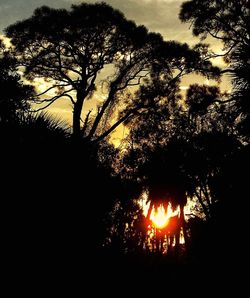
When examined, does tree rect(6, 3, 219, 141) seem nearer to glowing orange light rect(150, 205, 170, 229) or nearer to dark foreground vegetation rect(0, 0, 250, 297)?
dark foreground vegetation rect(0, 0, 250, 297)

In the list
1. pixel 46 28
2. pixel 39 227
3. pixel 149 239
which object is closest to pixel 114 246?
pixel 39 227

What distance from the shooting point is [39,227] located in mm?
5223

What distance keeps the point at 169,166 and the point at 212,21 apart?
17318 millimetres

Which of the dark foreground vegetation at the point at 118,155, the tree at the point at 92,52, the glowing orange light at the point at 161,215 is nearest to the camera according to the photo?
the dark foreground vegetation at the point at 118,155

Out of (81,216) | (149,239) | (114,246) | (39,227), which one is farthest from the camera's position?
(149,239)

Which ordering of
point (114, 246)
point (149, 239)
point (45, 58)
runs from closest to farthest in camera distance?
point (114, 246)
point (149, 239)
point (45, 58)

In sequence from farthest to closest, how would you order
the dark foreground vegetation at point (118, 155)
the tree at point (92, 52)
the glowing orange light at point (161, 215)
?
the glowing orange light at point (161, 215)
the tree at point (92, 52)
the dark foreground vegetation at point (118, 155)

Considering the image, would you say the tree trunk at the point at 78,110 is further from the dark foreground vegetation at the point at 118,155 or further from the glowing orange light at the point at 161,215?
the glowing orange light at the point at 161,215

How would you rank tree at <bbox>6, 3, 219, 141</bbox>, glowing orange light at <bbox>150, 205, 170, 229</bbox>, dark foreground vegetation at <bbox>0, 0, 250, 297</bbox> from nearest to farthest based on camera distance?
1. dark foreground vegetation at <bbox>0, 0, 250, 297</bbox>
2. tree at <bbox>6, 3, 219, 141</bbox>
3. glowing orange light at <bbox>150, 205, 170, 229</bbox>

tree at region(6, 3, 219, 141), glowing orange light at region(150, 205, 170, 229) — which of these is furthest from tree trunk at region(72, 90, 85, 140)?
glowing orange light at region(150, 205, 170, 229)

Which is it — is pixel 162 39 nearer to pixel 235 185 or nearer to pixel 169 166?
pixel 235 185

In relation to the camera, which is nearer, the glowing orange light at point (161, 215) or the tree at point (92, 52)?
the tree at point (92, 52)

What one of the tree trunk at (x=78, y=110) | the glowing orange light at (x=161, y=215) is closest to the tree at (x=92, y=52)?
the tree trunk at (x=78, y=110)

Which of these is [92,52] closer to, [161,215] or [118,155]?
[118,155]
